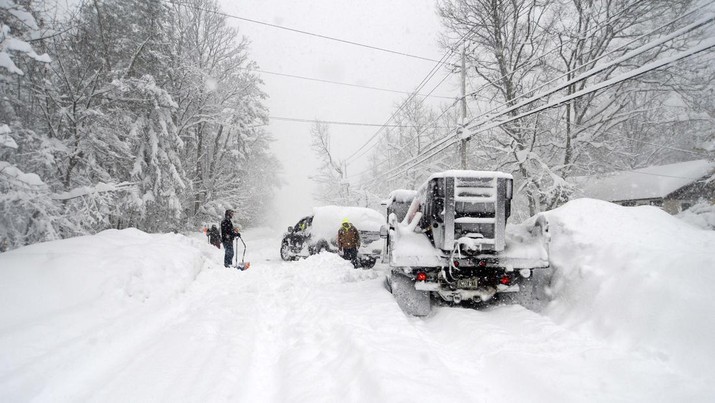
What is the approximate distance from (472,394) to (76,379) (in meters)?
3.53

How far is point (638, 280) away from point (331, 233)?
9.95m

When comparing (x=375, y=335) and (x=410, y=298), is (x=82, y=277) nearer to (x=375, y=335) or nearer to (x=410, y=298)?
(x=375, y=335)

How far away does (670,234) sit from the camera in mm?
4875

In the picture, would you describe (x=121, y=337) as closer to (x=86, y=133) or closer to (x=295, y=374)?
(x=295, y=374)

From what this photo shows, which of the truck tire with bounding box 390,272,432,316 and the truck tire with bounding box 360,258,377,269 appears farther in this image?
the truck tire with bounding box 360,258,377,269

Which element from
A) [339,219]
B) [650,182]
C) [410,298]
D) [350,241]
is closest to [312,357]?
[410,298]

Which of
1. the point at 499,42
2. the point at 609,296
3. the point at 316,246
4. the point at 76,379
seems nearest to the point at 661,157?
the point at 499,42

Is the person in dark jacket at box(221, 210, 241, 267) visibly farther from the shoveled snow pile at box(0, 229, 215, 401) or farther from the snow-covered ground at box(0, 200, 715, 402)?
the snow-covered ground at box(0, 200, 715, 402)

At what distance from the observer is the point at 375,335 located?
389 centimetres

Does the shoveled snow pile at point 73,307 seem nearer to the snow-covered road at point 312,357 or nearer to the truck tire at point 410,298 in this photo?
the snow-covered road at point 312,357

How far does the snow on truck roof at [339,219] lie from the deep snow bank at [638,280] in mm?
6647

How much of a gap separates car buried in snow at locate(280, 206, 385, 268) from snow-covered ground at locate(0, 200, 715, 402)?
5098 mm

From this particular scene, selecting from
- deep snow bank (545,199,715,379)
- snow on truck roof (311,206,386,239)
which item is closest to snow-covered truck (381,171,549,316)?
deep snow bank (545,199,715,379)

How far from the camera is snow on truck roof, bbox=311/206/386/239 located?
39.3 feet
